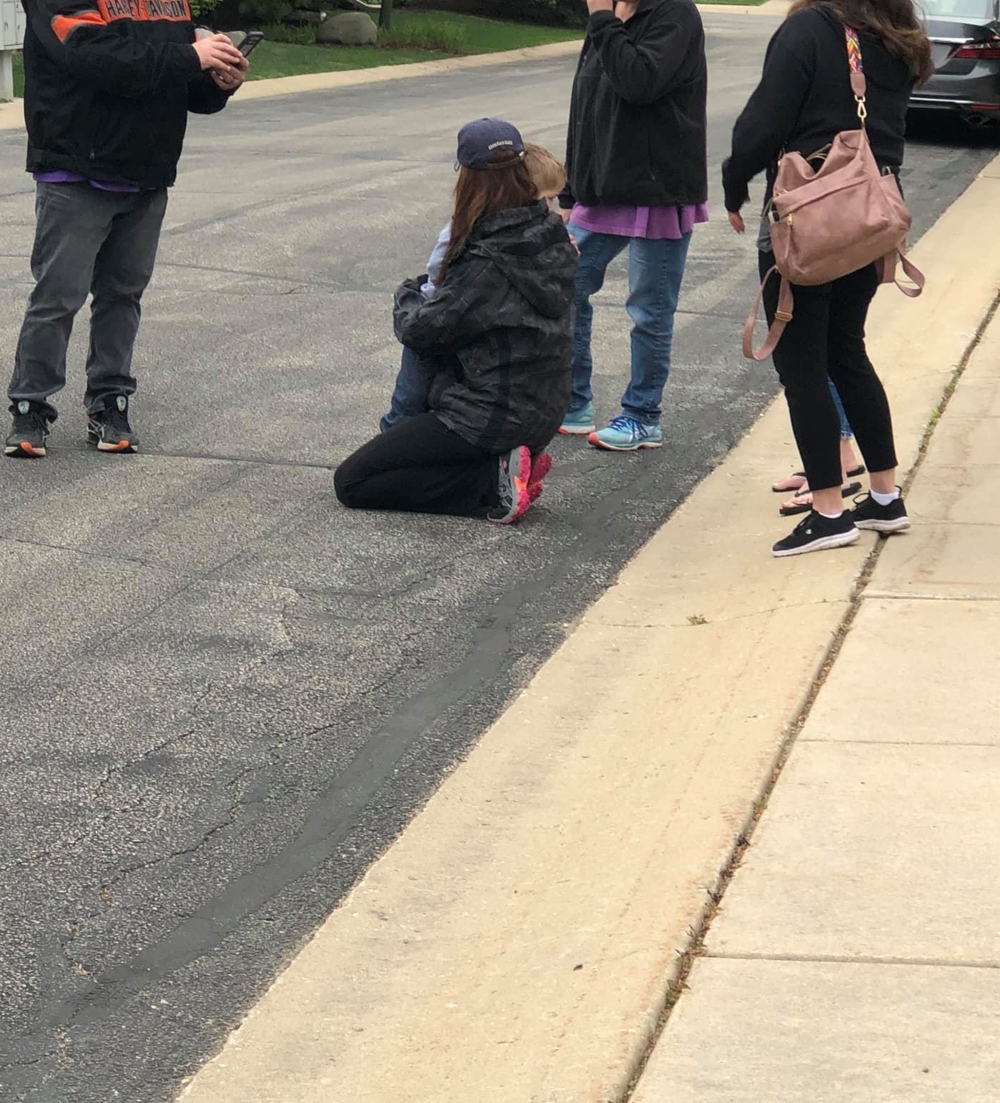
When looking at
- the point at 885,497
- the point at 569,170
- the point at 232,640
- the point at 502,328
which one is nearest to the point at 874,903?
the point at 232,640

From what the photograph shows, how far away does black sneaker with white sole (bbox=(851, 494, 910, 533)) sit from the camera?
539cm

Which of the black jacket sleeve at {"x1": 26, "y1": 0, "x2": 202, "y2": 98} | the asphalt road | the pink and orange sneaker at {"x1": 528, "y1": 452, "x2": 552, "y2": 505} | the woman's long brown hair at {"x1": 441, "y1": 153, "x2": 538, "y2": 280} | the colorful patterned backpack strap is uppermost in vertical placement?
the colorful patterned backpack strap

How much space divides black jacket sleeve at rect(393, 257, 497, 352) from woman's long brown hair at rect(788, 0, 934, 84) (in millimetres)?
1292

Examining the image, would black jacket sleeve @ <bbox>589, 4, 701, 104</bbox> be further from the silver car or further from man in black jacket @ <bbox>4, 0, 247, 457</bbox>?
the silver car

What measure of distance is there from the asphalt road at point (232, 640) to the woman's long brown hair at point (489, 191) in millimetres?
971

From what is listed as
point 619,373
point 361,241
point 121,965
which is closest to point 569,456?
point 619,373

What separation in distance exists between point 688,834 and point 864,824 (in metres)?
0.35

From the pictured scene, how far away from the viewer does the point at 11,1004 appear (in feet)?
10.2

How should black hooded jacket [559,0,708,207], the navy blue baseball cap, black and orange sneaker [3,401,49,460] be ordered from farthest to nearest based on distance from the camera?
1. black and orange sneaker [3,401,49,460]
2. black hooded jacket [559,0,708,207]
3. the navy blue baseball cap

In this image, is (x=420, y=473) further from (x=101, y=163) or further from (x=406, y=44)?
(x=406, y=44)

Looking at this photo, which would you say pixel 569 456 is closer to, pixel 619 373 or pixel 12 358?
pixel 619 373

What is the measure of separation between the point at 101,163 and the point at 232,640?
214cm

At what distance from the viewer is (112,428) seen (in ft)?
21.3

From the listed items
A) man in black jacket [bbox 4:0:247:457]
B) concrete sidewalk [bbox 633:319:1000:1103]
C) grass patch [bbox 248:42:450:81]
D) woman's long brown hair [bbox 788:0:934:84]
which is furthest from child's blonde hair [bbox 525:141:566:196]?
grass patch [bbox 248:42:450:81]
